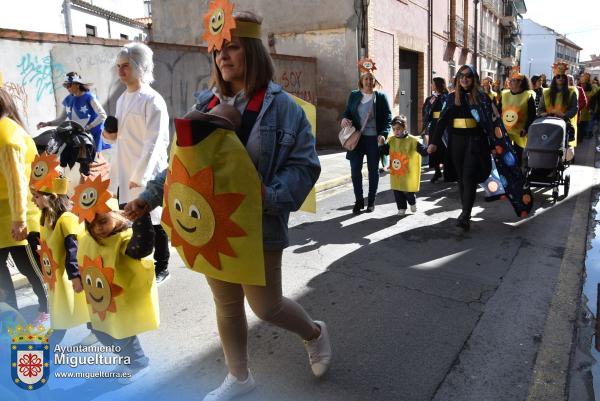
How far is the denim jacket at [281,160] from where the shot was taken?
2.12m

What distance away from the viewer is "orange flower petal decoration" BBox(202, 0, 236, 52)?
2.08 metres

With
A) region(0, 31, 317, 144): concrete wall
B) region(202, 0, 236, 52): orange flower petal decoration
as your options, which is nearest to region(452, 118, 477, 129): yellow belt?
region(202, 0, 236, 52): orange flower petal decoration

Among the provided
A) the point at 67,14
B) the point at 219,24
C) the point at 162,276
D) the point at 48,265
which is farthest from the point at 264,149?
the point at 67,14

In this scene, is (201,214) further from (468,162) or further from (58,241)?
(468,162)

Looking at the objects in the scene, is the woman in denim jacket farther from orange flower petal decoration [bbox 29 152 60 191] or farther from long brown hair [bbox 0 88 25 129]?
long brown hair [bbox 0 88 25 129]

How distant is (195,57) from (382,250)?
22.5ft

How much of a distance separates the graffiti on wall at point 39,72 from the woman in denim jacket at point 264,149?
642cm

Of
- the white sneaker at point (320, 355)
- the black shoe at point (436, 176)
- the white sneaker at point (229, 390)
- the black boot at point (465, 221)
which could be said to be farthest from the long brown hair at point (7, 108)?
the black shoe at point (436, 176)

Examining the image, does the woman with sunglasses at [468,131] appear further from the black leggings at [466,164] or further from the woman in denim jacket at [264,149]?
the woman in denim jacket at [264,149]

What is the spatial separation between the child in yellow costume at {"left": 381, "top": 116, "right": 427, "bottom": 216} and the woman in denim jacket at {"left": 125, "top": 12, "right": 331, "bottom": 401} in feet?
14.3

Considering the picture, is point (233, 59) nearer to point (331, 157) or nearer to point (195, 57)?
point (195, 57)

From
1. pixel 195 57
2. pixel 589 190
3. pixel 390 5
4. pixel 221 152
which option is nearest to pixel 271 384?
pixel 221 152

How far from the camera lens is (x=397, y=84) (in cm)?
1644

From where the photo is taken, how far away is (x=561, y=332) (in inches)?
132
